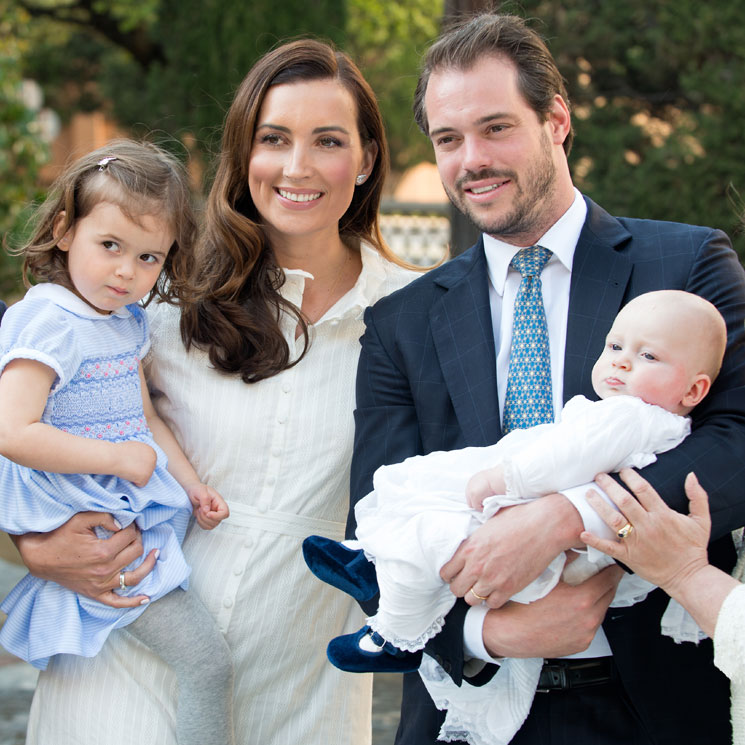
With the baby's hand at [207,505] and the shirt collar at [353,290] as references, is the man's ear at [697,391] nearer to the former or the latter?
the shirt collar at [353,290]

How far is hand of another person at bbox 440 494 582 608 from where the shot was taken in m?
2.04

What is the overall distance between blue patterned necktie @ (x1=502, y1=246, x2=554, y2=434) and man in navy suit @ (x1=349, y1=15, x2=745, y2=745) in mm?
38

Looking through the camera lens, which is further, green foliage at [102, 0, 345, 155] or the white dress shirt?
green foliage at [102, 0, 345, 155]

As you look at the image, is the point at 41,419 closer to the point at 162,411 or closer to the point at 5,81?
the point at 162,411

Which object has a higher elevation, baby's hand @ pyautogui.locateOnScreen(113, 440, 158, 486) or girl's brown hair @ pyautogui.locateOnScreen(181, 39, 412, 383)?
girl's brown hair @ pyautogui.locateOnScreen(181, 39, 412, 383)

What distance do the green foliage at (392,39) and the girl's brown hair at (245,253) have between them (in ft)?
47.7

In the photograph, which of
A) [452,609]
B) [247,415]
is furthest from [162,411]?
[452,609]

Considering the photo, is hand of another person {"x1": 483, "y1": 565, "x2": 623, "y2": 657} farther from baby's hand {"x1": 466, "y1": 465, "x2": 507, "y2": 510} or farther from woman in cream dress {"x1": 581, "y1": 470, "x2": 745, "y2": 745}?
baby's hand {"x1": 466, "y1": 465, "x2": 507, "y2": 510}

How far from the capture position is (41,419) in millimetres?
2393

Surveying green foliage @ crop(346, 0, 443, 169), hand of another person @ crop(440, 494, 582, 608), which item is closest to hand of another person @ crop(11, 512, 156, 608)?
hand of another person @ crop(440, 494, 582, 608)

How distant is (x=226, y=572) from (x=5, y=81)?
16.5 feet

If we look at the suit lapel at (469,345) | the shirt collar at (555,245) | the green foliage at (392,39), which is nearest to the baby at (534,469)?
the suit lapel at (469,345)

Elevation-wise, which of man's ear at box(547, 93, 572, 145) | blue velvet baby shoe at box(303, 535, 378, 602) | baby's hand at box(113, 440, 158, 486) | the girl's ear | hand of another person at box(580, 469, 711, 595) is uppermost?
man's ear at box(547, 93, 572, 145)

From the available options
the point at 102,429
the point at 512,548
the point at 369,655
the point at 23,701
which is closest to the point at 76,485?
the point at 102,429
